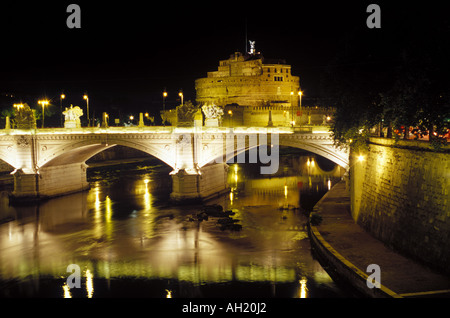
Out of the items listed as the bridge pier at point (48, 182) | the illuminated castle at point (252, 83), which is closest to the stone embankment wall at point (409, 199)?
the bridge pier at point (48, 182)

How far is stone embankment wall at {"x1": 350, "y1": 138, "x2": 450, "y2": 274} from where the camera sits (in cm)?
1320

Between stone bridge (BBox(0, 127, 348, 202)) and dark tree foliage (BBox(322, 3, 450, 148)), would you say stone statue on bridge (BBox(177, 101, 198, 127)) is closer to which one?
stone bridge (BBox(0, 127, 348, 202))

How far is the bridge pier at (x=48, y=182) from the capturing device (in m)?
33.5

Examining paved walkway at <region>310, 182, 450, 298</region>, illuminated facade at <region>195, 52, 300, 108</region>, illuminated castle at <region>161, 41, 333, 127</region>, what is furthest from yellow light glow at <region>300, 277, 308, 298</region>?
illuminated facade at <region>195, 52, 300, 108</region>

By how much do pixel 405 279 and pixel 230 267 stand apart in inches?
301

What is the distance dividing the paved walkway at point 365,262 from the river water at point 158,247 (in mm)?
928

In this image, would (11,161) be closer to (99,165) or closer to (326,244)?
(99,165)

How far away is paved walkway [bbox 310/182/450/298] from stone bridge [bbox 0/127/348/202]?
8.36 m

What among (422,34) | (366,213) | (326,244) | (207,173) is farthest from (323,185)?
(422,34)

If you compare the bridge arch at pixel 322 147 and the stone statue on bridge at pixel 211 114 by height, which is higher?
the stone statue on bridge at pixel 211 114

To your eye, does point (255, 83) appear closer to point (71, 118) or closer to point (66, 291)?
point (71, 118)

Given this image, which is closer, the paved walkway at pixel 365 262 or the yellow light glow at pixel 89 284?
the paved walkway at pixel 365 262

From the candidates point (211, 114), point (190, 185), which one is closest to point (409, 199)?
point (190, 185)

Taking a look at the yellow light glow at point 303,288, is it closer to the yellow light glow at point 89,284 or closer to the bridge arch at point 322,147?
the yellow light glow at point 89,284
